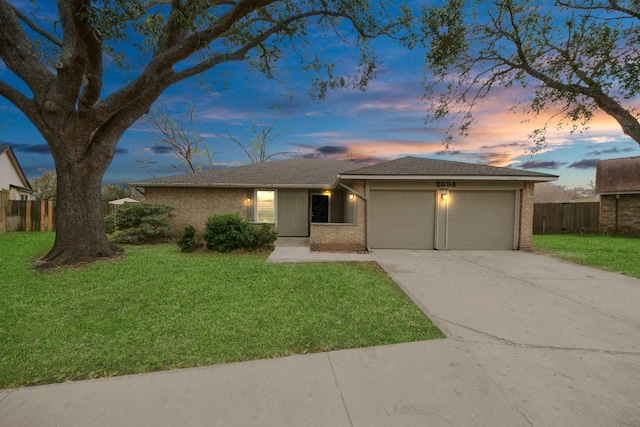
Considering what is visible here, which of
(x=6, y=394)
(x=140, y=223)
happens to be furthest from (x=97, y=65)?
(x=6, y=394)

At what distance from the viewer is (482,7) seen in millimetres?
7973

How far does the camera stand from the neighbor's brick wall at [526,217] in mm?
9734

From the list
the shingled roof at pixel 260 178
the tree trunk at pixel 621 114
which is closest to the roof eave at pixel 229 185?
the shingled roof at pixel 260 178

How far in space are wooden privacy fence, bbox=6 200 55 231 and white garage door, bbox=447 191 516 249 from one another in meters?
17.9

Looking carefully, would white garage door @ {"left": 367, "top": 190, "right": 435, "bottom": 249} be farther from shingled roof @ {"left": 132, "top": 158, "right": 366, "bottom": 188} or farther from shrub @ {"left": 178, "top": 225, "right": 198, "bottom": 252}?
shrub @ {"left": 178, "top": 225, "right": 198, "bottom": 252}

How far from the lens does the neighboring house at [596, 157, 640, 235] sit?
1407 cm

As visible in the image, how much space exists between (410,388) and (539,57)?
10132mm

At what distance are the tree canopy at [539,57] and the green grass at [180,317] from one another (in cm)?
680

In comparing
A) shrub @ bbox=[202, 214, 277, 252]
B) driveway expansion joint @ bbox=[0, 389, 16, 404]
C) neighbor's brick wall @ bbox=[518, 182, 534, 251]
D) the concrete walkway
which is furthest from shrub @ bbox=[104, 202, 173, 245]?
neighbor's brick wall @ bbox=[518, 182, 534, 251]

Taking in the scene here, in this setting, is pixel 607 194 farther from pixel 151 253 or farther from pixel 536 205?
pixel 151 253

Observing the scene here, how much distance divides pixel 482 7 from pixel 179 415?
35.2ft

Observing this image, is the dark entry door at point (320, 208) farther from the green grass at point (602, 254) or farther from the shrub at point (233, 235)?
the green grass at point (602, 254)

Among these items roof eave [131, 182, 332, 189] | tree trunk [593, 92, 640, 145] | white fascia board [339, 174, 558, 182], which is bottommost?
roof eave [131, 182, 332, 189]

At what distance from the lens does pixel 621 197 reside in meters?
14.4
